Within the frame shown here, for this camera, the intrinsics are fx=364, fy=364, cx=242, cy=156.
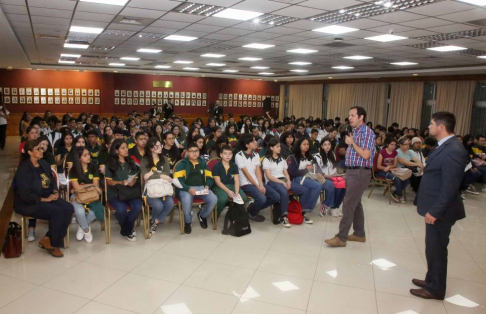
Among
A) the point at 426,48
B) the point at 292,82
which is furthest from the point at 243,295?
the point at 292,82

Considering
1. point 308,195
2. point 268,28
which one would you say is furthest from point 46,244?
point 268,28

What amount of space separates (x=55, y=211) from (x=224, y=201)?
229 cm

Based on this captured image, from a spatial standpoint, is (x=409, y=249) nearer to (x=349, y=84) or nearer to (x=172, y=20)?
(x=172, y=20)

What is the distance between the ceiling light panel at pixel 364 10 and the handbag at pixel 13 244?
17.5 feet

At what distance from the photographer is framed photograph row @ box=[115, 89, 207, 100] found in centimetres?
1961

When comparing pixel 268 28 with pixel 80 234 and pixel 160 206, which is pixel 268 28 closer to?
pixel 160 206

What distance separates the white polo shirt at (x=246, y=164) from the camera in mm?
5898

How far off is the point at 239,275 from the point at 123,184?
2.11 meters

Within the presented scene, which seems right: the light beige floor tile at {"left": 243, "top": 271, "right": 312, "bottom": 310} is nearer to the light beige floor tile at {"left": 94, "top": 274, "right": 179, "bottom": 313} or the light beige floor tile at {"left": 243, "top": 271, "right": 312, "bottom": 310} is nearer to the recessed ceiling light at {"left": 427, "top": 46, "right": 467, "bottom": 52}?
the light beige floor tile at {"left": 94, "top": 274, "right": 179, "bottom": 313}

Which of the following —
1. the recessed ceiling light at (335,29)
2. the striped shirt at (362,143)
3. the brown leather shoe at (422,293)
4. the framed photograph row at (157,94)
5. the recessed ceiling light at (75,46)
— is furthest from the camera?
the framed photograph row at (157,94)

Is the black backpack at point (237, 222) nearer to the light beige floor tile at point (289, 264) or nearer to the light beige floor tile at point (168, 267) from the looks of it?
the light beige floor tile at point (289, 264)

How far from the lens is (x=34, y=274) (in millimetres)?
3936

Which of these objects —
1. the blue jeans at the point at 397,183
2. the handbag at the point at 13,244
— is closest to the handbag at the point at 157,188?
the handbag at the point at 13,244

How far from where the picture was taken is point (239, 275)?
4059 mm
